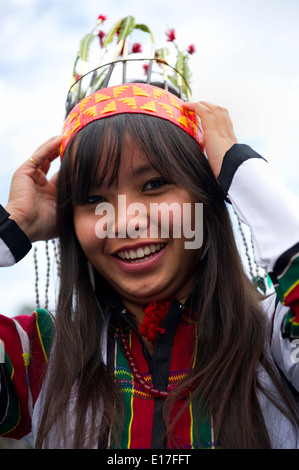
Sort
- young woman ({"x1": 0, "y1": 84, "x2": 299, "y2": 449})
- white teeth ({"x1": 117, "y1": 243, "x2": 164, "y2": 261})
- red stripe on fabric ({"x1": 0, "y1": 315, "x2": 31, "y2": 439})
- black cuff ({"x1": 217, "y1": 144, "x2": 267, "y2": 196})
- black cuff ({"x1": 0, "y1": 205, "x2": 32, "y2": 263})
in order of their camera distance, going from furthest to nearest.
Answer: black cuff ({"x1": 0, "y1": 205, "x2": 32, "y2": 263}) → red stripe on fabric ({"x1": 0, "y1": 315, "x2": 31, "y2": 439}) → white teeth ({"x1": 117, "y1": 243, "x2": 164, "y2": 261}) → black cuff ({"x1": 217, "y1": 144, "x2": 267, "y2": 196}) → young woman ({"x1": 0, "y1": 84, "x2": 299, "y2": 449})

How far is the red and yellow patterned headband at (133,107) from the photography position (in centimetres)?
187

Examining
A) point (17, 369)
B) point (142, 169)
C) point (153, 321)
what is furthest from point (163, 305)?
point (17, 369)

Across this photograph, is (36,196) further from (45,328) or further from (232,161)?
(232,161)

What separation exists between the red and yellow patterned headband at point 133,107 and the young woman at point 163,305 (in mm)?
21

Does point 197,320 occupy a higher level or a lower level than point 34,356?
higher

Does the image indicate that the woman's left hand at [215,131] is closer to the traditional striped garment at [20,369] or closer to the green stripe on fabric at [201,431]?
the green stripe on fabric at [201,431]

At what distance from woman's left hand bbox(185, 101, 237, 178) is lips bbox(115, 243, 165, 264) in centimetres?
32

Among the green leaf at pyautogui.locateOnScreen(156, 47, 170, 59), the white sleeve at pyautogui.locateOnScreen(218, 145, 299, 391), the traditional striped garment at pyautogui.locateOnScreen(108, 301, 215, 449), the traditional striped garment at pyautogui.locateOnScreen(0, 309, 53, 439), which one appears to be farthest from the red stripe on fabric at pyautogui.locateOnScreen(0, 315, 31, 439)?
the green leaf at pyautogui.locateOnScreen(156, 47, 170, 59)

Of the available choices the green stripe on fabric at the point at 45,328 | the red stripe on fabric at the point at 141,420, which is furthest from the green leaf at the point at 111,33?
the red stripe on fabric at the point at 141,420

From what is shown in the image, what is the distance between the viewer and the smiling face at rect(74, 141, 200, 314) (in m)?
1.72

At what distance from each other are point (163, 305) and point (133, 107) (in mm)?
735

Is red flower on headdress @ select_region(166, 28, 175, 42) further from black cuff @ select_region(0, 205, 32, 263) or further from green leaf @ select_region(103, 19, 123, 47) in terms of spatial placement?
black cuff @ select_region(0, 205, 32, 263)

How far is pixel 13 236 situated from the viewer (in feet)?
6.48
